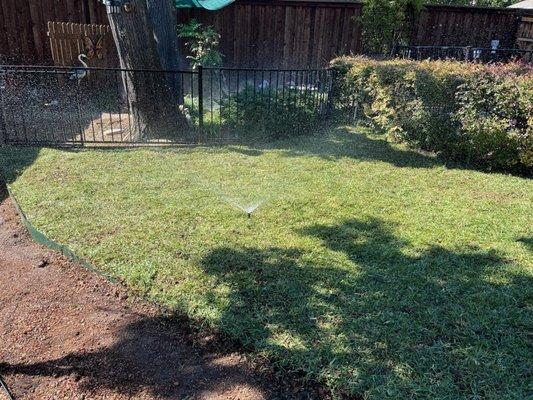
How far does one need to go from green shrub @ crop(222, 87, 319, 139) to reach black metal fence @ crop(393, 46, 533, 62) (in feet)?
14.8

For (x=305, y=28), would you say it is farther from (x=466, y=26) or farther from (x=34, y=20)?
(x=34, y=20)

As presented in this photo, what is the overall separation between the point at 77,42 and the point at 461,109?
761 cm

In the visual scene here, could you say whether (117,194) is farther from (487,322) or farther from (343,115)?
(343,115)

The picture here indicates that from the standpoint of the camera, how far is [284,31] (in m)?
11.7

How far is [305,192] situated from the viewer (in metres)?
→ 5.03

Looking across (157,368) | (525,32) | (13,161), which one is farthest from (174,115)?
(525,32)

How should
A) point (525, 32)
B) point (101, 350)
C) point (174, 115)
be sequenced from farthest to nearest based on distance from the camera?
point (525, 32) < point (174, 115) < point (101, 350)

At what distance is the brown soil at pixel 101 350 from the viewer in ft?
8.10

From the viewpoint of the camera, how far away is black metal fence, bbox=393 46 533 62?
10820 mm

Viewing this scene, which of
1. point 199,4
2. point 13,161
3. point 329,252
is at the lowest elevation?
point 13,161

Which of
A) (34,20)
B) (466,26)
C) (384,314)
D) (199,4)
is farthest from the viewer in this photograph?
(466,26)

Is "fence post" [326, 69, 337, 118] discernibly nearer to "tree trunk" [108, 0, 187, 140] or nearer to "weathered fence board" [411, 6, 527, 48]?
"tree trunk" [108, 0, 187, 140]

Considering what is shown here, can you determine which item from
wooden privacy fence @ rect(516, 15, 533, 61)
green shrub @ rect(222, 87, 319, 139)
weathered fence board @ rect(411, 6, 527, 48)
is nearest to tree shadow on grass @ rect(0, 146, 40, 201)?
green shrub @ rect(222, 87, 319, 139)

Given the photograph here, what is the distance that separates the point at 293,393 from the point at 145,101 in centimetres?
553
